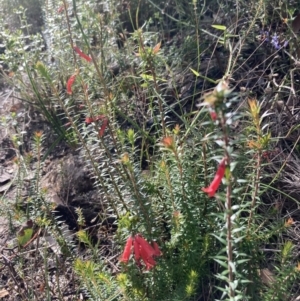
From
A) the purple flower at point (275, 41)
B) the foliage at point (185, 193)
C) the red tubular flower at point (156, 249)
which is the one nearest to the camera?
the foliage at point (185, 193)

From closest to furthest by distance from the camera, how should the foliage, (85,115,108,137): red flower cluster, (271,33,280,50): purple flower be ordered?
the foliage → (85,115,108,137): red flower cluster → (271,33,280,50): purple flower

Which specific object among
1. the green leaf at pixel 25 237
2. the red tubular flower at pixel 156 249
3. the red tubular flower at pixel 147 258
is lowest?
the green leaf at pixel 25 237

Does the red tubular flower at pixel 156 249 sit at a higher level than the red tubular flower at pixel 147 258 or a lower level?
lower

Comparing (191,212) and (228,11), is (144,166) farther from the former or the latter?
(228,11)

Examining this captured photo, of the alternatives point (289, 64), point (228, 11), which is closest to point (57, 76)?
point (228, 11)

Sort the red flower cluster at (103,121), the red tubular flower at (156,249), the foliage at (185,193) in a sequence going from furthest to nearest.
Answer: the red flower cluster at (103,121) < the red tubular flower at (156,249) < the foliage at (185,193)

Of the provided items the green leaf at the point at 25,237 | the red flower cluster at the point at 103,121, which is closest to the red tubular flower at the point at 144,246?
the red flower cluster at the point at 103,121

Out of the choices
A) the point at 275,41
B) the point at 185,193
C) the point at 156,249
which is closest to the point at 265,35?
the point at 275,41

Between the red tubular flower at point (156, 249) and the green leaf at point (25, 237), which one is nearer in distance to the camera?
the red tubular flower at point (156, 249)

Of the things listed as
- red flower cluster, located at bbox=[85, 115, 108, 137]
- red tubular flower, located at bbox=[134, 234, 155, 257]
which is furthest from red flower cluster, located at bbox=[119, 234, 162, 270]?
red flower cluster, located at bbox=[85, 115, 108, 137]

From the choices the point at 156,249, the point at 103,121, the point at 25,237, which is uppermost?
the point at 103,121

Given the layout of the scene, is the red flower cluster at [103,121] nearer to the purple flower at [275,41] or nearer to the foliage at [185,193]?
the foliage at [185,193]

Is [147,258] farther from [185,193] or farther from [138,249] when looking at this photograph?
[185,193]

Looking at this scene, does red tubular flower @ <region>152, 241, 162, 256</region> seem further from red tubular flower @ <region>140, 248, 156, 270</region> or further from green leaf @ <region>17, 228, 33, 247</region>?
green leaf @ <region>17, 228, 33, 247</region>
